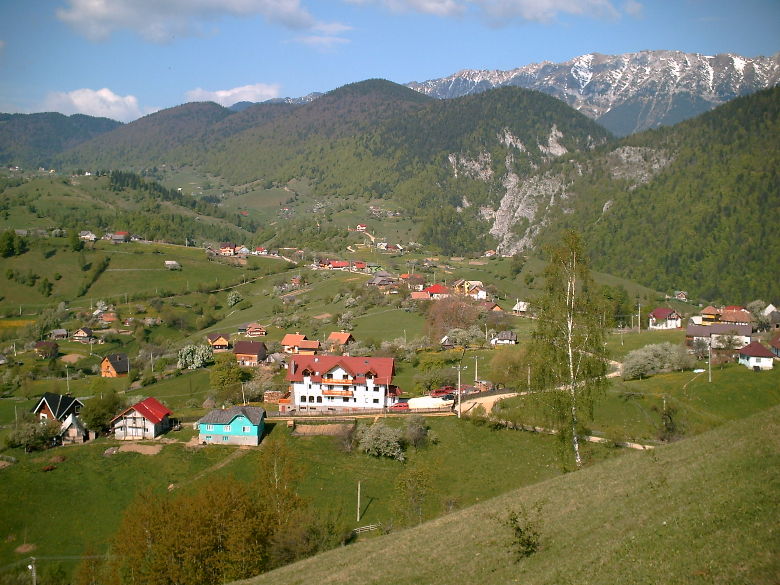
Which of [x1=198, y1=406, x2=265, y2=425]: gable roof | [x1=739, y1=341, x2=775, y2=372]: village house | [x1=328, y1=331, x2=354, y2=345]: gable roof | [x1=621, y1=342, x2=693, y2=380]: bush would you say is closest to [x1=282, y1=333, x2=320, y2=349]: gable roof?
[x1=328, y1=331, x2=354, y2=345]: gable roof

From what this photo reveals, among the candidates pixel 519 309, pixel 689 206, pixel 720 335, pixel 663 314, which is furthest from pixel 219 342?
pixel 689 206

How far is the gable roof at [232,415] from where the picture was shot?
127 ft

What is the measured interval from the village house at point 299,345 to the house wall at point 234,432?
2430cm

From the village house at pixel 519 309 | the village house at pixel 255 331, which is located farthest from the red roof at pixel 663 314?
the village house at pixel 255 331

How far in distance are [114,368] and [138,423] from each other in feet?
97.0

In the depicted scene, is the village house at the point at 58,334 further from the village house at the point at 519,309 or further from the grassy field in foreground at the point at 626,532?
the grassy field in foreground at the point at 626,532

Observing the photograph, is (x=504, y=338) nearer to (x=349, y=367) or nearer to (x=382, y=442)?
(x=349, y=367)

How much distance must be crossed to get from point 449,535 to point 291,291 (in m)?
86.6

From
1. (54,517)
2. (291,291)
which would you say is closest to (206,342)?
(291,291)

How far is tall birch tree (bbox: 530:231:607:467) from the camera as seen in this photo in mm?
23812

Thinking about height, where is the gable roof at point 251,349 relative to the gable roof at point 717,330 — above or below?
below

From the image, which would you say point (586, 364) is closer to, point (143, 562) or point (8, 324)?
point (143, 562)

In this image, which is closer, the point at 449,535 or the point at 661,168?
the point at 449,535

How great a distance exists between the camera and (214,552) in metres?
21.3
